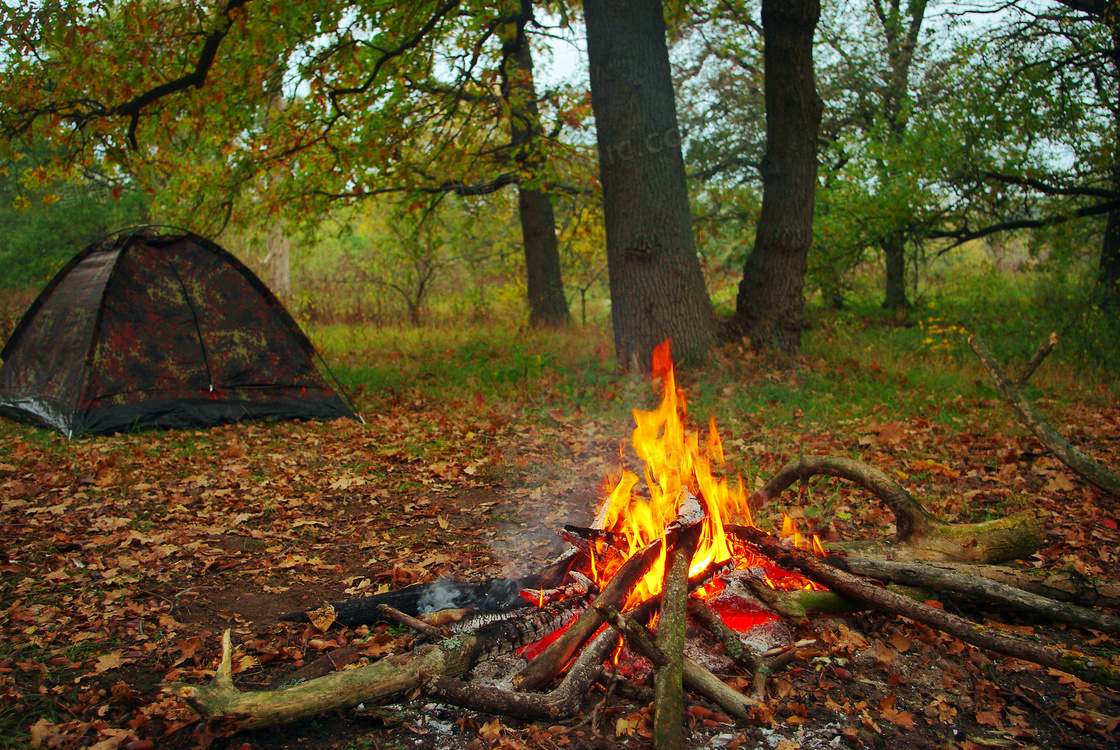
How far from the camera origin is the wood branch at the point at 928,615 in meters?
2.74

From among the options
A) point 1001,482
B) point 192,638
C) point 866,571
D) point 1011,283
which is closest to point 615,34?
point 1001,482

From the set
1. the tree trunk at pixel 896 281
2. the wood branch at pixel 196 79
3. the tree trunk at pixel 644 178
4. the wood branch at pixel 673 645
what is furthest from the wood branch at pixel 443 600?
the tree trunk at pixel 896 281

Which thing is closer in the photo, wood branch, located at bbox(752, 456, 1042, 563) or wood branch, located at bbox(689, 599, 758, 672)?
wood branch, located at bbox(689, 599, 758, 672)

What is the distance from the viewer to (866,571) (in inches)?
134

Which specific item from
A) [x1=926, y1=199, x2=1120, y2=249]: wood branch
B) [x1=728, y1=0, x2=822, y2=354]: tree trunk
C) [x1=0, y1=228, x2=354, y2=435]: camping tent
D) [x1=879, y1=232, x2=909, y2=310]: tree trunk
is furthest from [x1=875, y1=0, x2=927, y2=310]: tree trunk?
[x1=0, y1=228, x2=354, y2=435]: camping tent

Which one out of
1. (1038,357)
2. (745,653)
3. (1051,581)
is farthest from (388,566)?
(1038,357)

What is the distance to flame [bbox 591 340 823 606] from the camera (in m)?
3.44

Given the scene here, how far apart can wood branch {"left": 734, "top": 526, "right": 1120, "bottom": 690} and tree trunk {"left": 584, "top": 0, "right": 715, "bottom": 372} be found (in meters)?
5.29

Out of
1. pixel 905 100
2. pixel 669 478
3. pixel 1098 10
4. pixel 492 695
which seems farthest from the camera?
pixel 905 100

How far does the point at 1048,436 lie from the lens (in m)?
4.66

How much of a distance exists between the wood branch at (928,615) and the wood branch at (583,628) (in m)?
0.55

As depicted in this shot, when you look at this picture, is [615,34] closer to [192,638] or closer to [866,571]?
[866,571]

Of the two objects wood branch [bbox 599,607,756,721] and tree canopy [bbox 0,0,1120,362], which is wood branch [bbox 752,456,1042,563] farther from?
tree canopy [bbox 0,0,1120,362]

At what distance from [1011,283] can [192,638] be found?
70.1 feet
